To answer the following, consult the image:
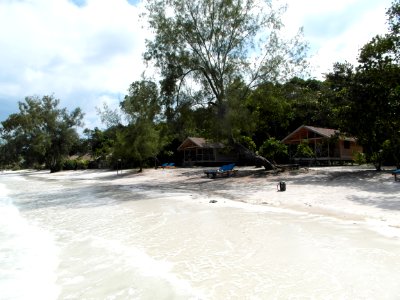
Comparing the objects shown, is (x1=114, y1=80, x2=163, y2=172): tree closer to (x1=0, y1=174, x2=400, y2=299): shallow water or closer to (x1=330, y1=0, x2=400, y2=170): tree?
(x1=330, y1=0, x2=400, y2=170): tree

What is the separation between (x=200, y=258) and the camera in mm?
5867

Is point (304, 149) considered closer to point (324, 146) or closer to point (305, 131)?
point (305, 131)

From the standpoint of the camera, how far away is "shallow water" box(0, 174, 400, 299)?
4465mm

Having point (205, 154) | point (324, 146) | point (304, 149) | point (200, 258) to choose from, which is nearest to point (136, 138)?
point (205, 154)

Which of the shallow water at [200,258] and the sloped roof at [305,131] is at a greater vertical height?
the sloped roof at [305,131]

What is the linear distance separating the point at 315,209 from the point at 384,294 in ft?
19.5

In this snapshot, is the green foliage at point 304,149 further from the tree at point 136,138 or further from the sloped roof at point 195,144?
the tree at point 136,138

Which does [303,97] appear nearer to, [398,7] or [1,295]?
[398,7]

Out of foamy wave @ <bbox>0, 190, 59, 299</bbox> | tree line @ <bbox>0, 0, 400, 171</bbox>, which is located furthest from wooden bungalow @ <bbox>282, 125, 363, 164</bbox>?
foamy wave @ <bbox>0, 190, 59, 299</bbox>

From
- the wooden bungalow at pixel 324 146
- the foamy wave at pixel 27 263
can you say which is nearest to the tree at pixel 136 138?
the wooden bungalow at pixel 324 146

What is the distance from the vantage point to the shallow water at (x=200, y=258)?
176 inches

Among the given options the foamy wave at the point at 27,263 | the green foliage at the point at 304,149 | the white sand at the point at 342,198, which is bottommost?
the foamy wave at the point at 27,263

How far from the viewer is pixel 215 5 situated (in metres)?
20.0

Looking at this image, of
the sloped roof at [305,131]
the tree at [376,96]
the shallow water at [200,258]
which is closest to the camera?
the shallow water at [200,258]
